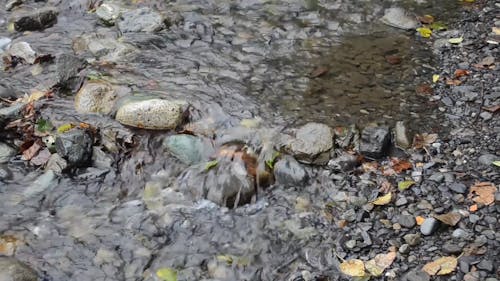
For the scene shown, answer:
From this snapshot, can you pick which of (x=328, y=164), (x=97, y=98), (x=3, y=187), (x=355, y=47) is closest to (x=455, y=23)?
(x=355, y=47)

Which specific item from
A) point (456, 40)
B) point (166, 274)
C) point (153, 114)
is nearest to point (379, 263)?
point (166, 274)

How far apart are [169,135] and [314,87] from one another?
Answer: 4.80 ft

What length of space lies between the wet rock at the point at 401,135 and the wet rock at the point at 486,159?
56 centimetres

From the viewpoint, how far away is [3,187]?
14.7 feet

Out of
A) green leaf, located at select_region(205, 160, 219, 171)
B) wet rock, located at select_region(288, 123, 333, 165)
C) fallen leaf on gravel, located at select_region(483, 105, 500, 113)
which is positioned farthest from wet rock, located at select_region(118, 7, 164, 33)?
fallen leaf on gravel, located at select_region(483, 105, 500, 113)

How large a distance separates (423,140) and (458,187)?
624 millimetres

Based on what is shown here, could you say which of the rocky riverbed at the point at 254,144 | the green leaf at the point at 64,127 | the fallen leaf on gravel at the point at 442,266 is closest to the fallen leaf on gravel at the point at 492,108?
the rocky riverbed at the point at 254,144

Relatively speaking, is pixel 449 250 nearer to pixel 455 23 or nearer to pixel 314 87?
pixel 314 87

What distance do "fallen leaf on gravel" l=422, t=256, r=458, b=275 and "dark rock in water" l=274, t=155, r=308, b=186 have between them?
1198mm

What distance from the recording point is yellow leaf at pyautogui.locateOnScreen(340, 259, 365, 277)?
3.63m

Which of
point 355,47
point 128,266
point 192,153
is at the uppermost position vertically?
point 355,47

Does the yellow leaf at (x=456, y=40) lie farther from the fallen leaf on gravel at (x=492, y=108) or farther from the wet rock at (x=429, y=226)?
the wet rock at (x=429, y=226)

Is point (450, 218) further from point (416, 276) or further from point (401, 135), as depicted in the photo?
point (401, 135)

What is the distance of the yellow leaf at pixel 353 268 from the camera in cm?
→ 363
